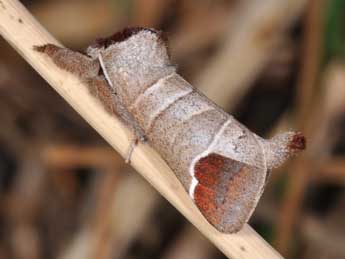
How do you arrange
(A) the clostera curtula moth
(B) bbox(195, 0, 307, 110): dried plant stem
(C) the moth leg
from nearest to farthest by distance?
(A) the clostera curtula moth < (C) the moth leg < (B) bbox(195, 0, 307, 110): dried plant stem

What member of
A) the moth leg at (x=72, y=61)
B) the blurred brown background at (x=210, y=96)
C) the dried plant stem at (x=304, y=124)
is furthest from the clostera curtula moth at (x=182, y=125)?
the dried plant stem at (x=304, y=124)

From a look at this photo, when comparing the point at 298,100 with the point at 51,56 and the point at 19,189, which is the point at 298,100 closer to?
the point at 19,189

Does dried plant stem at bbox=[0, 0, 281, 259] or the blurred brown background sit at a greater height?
dried plant stem at bbox=[0, 0, 281, 259]

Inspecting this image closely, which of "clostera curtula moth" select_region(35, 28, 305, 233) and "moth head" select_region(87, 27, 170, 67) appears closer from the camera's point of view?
"clostera curtula moth" select_region(35, 28, 305, 233)

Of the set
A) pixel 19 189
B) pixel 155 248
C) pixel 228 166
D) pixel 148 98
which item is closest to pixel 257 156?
pixel 228 166

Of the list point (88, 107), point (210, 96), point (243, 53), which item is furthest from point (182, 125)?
point (243, 53)

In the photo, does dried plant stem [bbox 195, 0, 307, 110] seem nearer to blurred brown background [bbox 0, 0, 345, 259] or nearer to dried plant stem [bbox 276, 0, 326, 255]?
blurred brown background [bbox 0, 0, 345, 259]

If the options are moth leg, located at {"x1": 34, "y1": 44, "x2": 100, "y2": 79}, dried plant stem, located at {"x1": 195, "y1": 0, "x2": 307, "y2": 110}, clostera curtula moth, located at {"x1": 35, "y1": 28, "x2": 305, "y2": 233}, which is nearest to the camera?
clostera curtula moth, located at {"x1": 35, "y1": 28, "x2": 305, "y2": 233}

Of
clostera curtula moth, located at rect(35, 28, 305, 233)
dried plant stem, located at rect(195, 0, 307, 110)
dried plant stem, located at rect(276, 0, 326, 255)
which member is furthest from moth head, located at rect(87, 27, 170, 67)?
dried plant stem, located at rect(276, 0, 326, 255)
